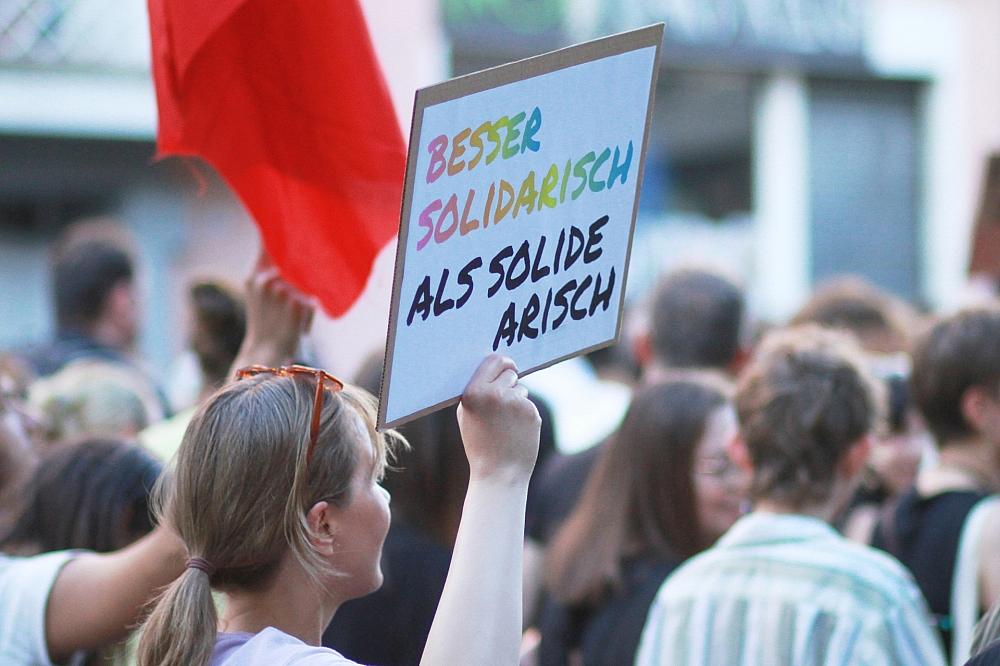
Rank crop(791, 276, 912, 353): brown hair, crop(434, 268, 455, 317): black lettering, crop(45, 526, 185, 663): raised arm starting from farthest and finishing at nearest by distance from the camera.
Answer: crop(791, 276, 912, 353): brown hair < crop(45, 526, 185, 663): raised arm < crop(434, 268, 455, 317): black lettering

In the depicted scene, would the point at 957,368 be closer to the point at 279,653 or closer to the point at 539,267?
the point at 539,267

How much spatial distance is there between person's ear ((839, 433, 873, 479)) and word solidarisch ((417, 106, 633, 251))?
1.08 metres

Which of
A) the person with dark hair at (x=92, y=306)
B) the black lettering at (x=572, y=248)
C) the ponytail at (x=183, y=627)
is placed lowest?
the ponytail at (x=183, y=627)

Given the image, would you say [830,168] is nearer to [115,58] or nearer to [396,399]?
[115,58]

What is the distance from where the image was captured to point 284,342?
243 cm

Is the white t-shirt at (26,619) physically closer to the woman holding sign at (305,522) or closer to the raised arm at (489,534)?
the woman holding sign at (305,522)

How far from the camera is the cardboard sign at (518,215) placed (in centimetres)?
166

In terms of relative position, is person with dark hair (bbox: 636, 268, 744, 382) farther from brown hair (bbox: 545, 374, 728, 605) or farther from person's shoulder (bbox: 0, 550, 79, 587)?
person's shoulder (bbox: 0, 550, 79, 587)

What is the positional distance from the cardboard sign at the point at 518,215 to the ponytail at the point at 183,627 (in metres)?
0.34

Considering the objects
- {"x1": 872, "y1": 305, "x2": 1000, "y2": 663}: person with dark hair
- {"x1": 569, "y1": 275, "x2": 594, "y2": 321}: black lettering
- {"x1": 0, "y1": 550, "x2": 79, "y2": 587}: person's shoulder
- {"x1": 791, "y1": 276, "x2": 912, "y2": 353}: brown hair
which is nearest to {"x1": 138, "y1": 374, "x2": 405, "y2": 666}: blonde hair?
{"x1": 569, "y1": 275, "x2": 594, "y2": 321}: black lettering

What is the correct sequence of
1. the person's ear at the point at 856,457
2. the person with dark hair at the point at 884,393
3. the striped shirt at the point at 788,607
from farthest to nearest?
the person with dark hair at the point at 884,393, the person's ear at the point at 856,457, the striped shirt at the point at 788,607

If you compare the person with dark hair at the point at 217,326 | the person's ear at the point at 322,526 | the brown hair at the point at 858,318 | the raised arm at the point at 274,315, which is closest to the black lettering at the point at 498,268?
the person's ear at the point at 322,526

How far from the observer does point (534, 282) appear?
6.03ft

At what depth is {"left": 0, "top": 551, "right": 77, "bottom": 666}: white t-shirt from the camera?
223 centimetres
